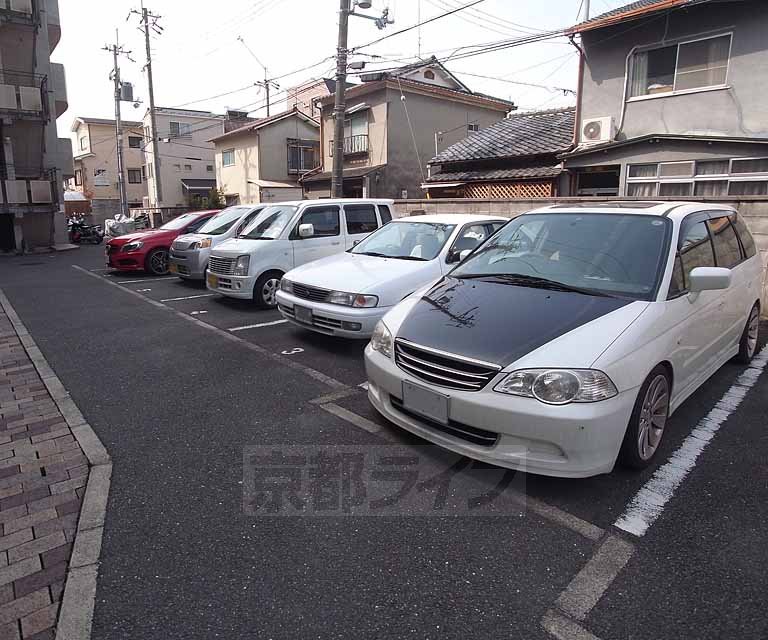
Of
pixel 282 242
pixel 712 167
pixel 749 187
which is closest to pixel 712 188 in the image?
pixel 712 167

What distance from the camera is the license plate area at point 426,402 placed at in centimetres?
299

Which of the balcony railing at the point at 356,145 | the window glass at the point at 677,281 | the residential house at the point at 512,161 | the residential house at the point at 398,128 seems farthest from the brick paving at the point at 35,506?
the balcony railing at the point at 356,145

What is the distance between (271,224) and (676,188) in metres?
9.10

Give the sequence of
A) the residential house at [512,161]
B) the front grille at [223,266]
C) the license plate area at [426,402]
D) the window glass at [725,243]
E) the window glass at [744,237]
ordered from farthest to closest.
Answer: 1. the residential house at [512,161]
2. the front grille at [223,266]
3. the window glass at [744,237]
4. the window glass at [725,243]
5. the license plate area at [426,402]

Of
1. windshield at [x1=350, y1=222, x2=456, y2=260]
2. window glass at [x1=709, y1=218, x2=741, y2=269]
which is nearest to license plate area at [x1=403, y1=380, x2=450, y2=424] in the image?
window glass at [x1=709, y1=218, x2=741, y2=269]

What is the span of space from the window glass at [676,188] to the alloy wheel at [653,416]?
392 inches

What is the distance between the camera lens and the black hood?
297cm

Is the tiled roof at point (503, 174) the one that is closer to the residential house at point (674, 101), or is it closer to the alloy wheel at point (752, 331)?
the residential house at point (674, 101)

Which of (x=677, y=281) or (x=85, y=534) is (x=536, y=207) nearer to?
(x=677, y=281)

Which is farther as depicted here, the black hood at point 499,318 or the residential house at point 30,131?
the residential house at point 30,131

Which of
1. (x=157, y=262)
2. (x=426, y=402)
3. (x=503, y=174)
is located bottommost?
(x=426, y=402)

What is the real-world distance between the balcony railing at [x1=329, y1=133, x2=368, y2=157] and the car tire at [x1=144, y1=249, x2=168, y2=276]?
12486 millimetres

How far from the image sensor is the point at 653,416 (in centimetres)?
321

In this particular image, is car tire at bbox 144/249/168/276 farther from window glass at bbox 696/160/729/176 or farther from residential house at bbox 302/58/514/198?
window glass at bbox 696/160/729/176
